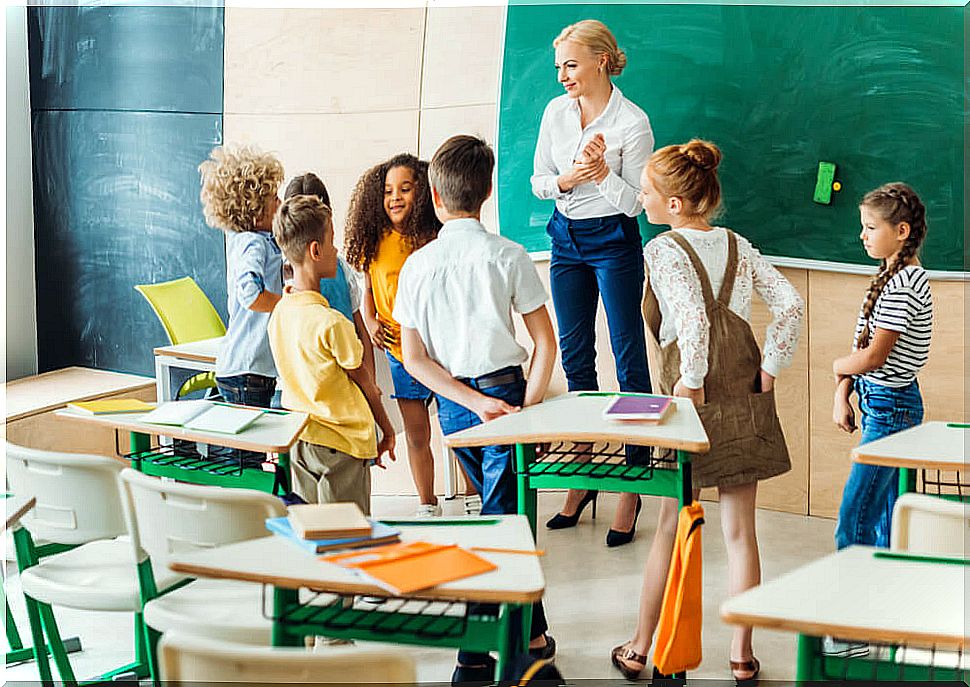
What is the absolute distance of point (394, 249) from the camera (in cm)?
476

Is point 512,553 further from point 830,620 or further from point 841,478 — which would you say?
point 841,478

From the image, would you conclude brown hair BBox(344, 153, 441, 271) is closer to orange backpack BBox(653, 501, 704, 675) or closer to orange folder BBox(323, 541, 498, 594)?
orange backpack BBox(653, 501, 704, 675)

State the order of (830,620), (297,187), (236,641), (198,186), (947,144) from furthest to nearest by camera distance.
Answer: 1. (198,186)
2. (297,187)
3. (947,144)
4. (236,641)
5. (830,620)

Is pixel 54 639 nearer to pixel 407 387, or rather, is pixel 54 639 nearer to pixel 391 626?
pixel 391 626

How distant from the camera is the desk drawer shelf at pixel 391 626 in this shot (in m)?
2.23

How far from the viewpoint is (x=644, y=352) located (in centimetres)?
496

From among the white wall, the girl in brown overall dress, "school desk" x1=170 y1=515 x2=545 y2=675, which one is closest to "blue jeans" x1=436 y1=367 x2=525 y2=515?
the girl in brown overall dress

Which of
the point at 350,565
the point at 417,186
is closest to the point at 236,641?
the point at 350,565

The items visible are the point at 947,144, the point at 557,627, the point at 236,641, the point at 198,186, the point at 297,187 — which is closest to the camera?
the point at 236,641

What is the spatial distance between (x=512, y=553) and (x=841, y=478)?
3053 millimetres

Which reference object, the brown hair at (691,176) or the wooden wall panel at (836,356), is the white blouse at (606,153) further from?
the brown hair at (691,176)

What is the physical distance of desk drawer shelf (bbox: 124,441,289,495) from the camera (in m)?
3.39

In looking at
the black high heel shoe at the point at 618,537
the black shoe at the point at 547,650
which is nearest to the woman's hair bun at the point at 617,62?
the black high heel shoe at the point at 618,537

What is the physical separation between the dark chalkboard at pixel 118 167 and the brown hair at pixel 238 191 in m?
1.33
